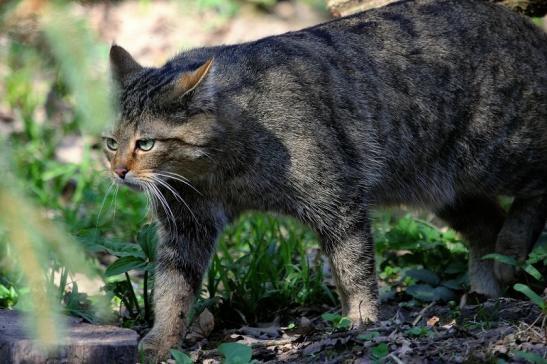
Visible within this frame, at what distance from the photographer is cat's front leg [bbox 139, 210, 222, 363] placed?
4.20 meters

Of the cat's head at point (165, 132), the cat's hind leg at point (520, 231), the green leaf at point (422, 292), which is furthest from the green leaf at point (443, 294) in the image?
the cat's head at point (165, 132)

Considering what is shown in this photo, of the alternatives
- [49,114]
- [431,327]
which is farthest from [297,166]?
[49,114]

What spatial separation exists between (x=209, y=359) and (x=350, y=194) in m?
1.08

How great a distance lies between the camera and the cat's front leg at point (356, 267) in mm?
4270

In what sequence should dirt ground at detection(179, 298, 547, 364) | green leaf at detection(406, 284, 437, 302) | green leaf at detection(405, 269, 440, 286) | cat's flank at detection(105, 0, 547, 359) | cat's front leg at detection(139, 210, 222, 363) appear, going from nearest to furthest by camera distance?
dirt ground at detection(179, 298, 547, 364)
cat's flank at detection(105, 0, 547, 359)
cat's front leg at detection(139, 210, 222, 363)
green leaf at detection(406, 284, 437, 302)
green leaf at detection(405, 269, 440, 286)

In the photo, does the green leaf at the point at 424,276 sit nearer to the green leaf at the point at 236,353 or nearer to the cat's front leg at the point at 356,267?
the cat's front leg at the point at 356,267

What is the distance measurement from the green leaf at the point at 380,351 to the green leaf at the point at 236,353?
0.49 meters

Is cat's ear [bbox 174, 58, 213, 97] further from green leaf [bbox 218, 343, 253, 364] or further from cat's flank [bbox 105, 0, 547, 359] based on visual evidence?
green leaf [bbox 218, 343, 253, 364]

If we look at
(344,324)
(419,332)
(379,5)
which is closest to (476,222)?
(379,5)

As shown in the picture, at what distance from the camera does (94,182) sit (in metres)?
6.89

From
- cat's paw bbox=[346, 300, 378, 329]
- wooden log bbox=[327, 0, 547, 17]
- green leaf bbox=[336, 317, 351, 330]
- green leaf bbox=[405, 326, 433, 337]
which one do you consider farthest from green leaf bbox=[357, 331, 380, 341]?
wooden log bbox=[327, 0, 547, 17]

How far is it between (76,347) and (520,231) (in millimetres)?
Result: 2829

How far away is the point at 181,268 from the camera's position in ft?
14.1

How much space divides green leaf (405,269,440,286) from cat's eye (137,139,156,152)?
1.85 m
